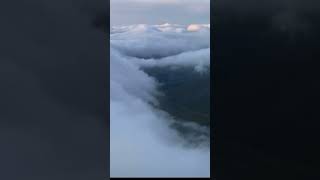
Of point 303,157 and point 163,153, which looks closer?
point 303,157

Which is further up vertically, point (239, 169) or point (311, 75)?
point (311, 75)
